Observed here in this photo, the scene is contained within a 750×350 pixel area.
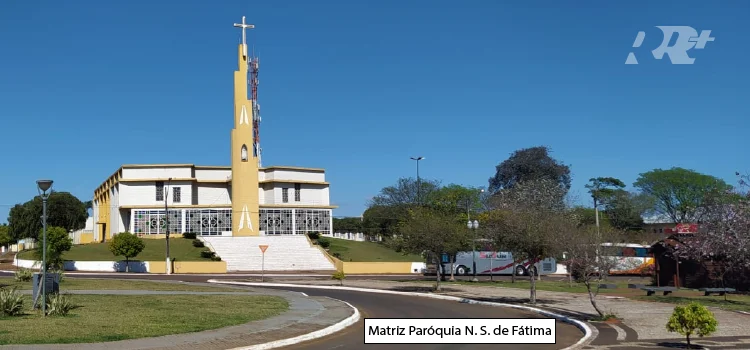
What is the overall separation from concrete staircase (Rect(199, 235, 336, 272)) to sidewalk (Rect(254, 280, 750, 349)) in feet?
93.0

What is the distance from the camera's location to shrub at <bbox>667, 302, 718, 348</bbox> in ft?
49.3

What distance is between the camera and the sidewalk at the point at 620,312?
17.5 m

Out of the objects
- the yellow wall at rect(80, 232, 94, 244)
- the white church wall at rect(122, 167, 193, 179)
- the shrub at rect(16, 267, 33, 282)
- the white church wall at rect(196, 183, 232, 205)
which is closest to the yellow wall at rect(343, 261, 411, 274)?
the shrub at rect(16, 267, 33, 282)

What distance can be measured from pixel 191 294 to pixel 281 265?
38269 millimetres

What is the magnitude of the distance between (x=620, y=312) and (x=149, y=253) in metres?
54.5

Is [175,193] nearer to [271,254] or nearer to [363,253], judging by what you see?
[271,254]

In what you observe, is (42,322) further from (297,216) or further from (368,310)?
(297,216)

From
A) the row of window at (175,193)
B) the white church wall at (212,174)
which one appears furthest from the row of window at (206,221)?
the white church wall at (212,174)

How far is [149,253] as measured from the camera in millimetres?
69250

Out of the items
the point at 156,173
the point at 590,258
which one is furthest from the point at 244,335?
the point at 156,173

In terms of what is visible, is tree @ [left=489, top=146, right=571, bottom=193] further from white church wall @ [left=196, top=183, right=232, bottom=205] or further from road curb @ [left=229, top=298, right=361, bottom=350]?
road curb @ [left=229, top=298, right=361, bottom=350]

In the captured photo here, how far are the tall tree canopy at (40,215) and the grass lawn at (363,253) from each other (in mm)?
47152

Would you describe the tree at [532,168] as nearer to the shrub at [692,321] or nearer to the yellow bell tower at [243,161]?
the yellow bell tower at [243,161]

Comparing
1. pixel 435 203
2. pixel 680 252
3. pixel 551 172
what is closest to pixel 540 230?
pixel 680 252
